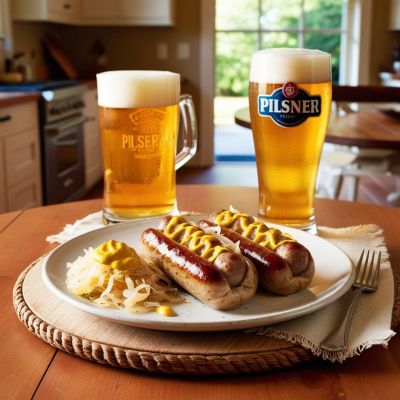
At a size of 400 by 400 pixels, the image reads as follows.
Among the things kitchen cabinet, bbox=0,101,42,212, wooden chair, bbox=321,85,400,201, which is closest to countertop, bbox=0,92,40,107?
kitchen cabinet, bbox=0,101,42,212

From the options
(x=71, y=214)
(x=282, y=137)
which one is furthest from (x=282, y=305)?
(x=71, y=214)

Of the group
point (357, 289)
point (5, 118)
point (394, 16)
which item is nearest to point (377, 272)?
point (357, 289)

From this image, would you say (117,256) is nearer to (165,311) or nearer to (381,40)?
(165,311)

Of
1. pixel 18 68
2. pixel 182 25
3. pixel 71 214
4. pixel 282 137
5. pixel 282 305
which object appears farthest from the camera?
pixel 182 25

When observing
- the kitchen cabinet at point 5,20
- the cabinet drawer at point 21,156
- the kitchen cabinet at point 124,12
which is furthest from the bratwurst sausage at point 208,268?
the kitchen cabinet at point 124,12

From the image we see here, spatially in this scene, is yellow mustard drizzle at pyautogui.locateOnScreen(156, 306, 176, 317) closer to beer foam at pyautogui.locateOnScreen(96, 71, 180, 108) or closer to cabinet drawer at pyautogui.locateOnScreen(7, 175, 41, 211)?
beer foam at pyautogui.locateOnScreen(96, 71, 180, 108)

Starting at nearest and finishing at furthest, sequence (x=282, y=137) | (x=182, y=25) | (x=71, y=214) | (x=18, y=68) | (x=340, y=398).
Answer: (x=340, y=398) < (x=282, y=137) < (x=71, y=214) < (x=18, y=68) < (x=182, y=25)

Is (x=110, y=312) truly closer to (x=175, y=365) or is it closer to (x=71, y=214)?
(x=175, y=365)
